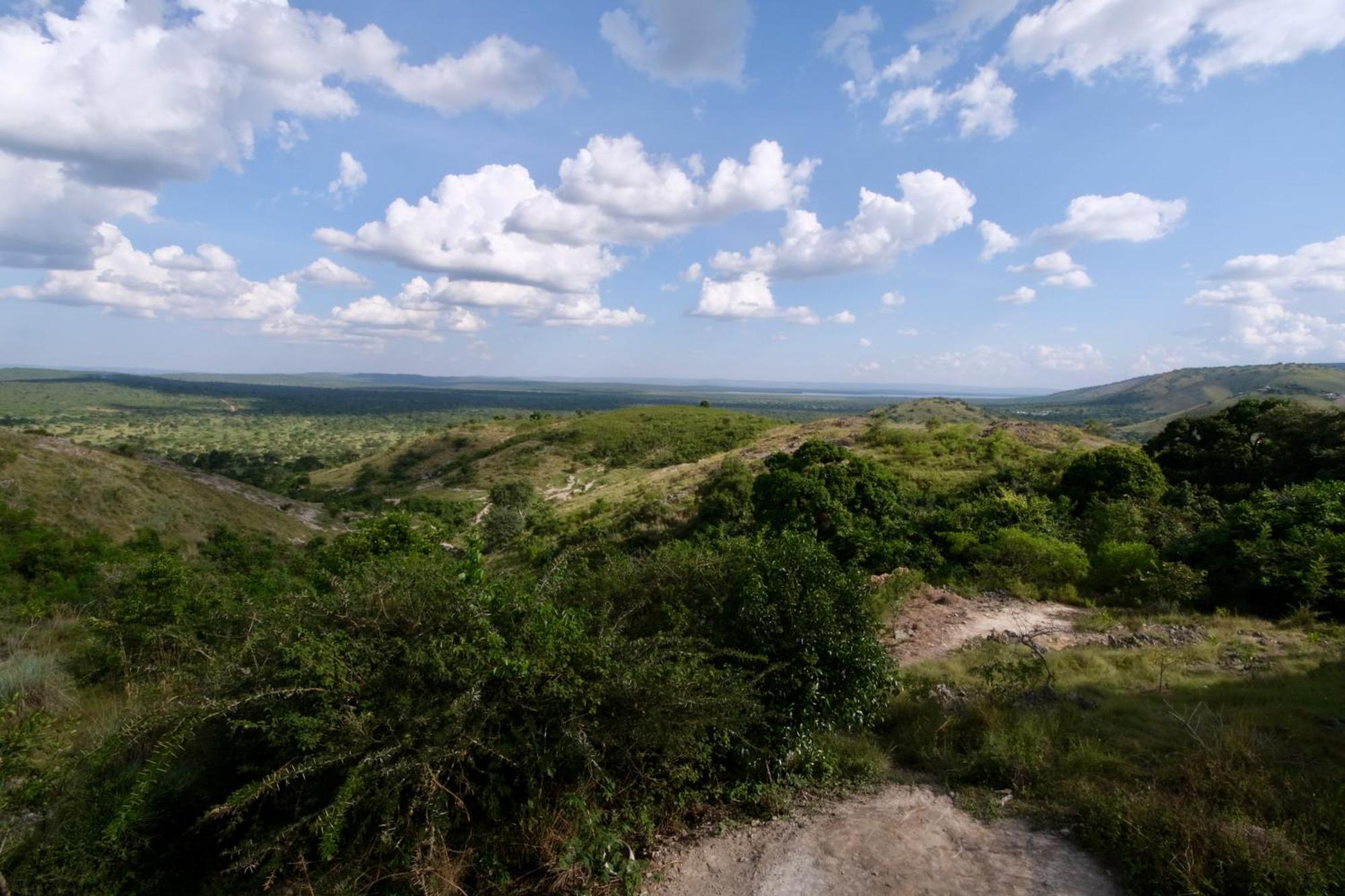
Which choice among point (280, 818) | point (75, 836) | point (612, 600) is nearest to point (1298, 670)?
point (612, 600)

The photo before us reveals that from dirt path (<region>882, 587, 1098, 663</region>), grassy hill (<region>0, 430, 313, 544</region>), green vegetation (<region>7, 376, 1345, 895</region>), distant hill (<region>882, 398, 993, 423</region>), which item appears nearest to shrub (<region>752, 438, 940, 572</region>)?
green vegetation (<region>7, 376, 1345, 895</region>)

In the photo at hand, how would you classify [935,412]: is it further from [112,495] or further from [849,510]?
[112,495]

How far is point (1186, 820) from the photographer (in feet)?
16.8

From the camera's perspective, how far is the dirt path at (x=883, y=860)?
5066mm

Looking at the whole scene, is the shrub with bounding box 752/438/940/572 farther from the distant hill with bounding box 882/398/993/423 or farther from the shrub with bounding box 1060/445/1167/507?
the distant hill with bounding box 882/398/993/423

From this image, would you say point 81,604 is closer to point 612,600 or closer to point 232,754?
point 232,754

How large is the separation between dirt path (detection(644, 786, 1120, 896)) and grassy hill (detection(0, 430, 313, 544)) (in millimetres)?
27856

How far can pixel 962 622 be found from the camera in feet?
39.3

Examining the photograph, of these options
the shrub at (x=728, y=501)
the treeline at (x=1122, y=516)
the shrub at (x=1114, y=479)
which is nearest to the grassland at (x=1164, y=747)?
the treeline at (x=1122, y=516)

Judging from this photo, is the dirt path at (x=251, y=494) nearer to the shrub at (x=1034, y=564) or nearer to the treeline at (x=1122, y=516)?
the treeline at (x=1122, y=516)

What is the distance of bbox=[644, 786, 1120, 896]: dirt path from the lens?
507 cm

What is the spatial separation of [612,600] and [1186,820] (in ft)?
18.9

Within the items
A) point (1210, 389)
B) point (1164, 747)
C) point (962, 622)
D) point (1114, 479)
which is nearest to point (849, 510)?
point (962, 622)

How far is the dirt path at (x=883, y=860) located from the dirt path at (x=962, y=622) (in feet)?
11.9
